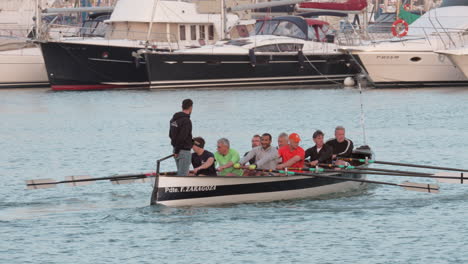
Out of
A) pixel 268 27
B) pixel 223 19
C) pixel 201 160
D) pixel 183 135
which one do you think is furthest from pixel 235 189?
pixel 223 19

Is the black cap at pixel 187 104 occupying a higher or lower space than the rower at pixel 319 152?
higher

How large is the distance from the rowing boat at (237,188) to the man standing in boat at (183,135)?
323mm

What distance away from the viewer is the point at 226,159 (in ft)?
74.4

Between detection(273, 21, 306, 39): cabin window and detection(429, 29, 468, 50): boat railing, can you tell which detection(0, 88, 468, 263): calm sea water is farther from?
detection(273, 21, 306, 39): cabin window

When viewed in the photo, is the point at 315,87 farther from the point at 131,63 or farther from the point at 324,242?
the point at 324,242

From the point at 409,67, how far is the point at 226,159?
36.4 meters

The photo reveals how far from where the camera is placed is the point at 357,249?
64.3 ft

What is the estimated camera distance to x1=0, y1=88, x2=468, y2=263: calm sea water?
64.1ft

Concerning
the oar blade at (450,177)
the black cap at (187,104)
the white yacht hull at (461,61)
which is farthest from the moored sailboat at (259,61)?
the black cap at (187,104)

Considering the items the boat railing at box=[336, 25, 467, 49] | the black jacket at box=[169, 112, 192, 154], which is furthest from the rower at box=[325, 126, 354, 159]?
the boat railing at box=[336, 25, 467, 49]

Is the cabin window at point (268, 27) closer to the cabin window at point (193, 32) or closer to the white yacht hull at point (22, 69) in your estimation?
the cabin window at point (193, 32)

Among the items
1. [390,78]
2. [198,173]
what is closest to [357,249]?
[198,173]

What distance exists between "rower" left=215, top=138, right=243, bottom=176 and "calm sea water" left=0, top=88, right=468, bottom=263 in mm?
832

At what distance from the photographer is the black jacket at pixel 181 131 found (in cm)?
2094
